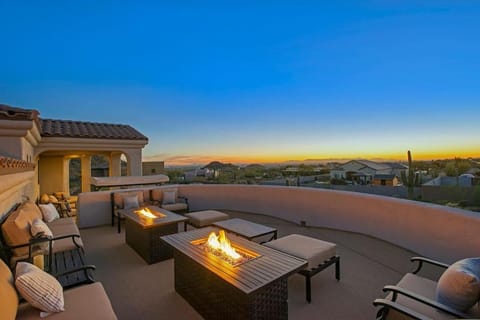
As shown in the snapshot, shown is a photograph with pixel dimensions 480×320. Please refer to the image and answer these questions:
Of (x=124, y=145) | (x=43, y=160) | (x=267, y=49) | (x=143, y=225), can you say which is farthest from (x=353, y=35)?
(x=43, y=160)

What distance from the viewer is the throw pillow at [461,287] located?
1.69m

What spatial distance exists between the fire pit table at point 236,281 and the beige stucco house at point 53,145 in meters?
2.89

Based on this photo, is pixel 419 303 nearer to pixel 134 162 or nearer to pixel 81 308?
pixel 81 308

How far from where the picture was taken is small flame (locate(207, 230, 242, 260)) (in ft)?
8.58

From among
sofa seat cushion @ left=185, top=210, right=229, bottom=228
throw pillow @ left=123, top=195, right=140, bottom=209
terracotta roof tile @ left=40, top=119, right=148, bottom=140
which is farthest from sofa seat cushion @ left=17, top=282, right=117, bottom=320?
terracotta roof tile @ left=40, top=119, right=148, bottom=140

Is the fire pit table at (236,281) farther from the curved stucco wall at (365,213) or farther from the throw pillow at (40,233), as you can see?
the curved stucco wall at (365,213)

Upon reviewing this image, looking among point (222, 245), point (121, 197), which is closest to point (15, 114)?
point (121, 197)

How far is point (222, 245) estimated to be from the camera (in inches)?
112

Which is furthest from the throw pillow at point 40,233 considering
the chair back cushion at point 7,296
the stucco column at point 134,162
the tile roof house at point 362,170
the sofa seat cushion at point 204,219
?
the tile roof house at point 362,170

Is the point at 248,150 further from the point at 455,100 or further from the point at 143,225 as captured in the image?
the point at 143,225

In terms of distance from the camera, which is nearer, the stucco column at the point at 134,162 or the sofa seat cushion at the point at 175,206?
the sofa seat cushion at the point at 175,206

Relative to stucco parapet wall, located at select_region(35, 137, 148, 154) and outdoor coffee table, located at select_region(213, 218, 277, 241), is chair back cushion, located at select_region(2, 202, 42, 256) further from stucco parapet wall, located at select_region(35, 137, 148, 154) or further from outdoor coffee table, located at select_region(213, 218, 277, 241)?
stucco parapet wall, located at select_region(35, 137, 148, 154)

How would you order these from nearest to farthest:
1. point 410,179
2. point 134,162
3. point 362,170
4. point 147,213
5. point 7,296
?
point 7,296 → point 147,213 → point 410,179 → point 134,162 → point 362,170

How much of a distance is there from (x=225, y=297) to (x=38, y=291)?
1.52 m
